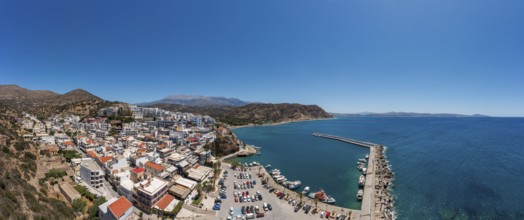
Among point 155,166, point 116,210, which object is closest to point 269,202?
point 116,210

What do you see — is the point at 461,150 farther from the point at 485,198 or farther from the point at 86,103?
the point at 86,103

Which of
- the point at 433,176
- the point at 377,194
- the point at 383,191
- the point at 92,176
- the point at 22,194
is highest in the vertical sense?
the point at 22,194

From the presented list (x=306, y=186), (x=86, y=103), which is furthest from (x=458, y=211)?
(x=86, y=103)

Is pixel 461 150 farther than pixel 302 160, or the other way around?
pixel 461 150

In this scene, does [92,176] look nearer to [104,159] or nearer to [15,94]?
[104,159]

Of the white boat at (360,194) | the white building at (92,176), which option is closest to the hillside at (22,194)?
the white building at (92,176)

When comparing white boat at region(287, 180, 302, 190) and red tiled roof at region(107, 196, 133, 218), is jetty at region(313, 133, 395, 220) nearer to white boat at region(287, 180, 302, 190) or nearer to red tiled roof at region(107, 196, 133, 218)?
white boat at region(287, 180, 302, 190)

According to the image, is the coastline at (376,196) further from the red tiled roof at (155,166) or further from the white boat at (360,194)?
the red tiled roof at (155,166)

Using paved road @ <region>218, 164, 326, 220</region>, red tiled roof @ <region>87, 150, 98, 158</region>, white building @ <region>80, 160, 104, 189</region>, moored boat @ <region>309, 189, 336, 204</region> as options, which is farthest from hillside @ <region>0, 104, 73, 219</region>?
moored boat @ <region>309, 189, 336, 204</region>
